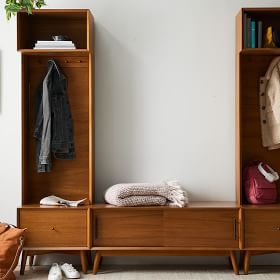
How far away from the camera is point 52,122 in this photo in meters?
5.06

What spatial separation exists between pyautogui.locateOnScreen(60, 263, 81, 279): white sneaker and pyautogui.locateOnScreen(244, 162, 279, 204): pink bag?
1532mm

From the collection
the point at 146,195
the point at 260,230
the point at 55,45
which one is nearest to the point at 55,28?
the point at 55,45

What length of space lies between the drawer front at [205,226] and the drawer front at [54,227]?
694 millimetres

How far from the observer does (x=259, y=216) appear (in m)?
4.85

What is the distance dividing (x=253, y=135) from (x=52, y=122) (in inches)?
67.6

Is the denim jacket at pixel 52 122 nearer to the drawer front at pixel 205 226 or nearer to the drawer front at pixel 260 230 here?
the drawer front at pixel 205 226

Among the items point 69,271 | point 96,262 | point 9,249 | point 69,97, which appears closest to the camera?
point 9,249

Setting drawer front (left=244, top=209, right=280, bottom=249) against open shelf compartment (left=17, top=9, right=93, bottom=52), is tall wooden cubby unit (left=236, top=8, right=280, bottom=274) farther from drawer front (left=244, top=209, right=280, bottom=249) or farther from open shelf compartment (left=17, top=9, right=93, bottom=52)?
open shelf compartment (left=17, top=9, right=93, bottom=52)

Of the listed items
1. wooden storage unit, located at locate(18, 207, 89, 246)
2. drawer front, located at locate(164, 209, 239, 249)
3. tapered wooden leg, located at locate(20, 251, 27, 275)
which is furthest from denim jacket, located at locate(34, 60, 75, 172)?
drawer front, located at locate(164, 209, 239, 249)

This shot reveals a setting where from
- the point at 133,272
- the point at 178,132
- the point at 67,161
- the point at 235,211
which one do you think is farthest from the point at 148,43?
the point at 133,272

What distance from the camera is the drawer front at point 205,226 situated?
4.87 m

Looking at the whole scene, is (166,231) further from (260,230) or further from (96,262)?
(260,230)

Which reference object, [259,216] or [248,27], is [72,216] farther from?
[248,27]

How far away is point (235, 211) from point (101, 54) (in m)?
1.77
